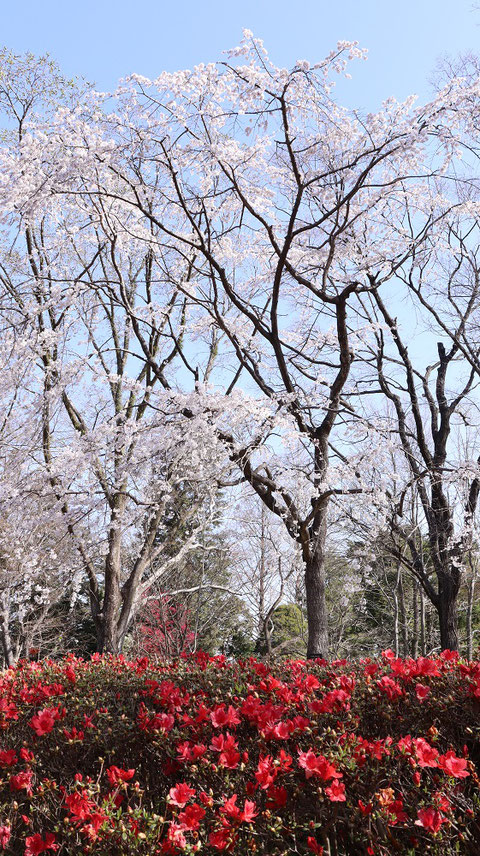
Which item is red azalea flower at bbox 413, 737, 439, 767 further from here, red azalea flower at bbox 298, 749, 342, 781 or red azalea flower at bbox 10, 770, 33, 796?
red azalea flower at bbox 10, 770, 33, 796

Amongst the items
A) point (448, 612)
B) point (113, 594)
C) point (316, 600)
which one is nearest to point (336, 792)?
point (316, 600)

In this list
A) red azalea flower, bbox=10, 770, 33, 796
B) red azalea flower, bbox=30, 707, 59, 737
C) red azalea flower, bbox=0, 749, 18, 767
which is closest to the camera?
red azalea flower, bbox=10, 770, 33, 796

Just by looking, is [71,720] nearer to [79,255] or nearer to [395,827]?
[395,827]

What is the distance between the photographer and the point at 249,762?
2.55 m

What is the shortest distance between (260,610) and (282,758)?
50.8 feet

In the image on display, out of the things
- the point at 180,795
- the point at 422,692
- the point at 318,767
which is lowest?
the point at 180,795

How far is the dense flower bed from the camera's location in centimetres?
208

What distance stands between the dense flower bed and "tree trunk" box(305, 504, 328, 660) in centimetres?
310

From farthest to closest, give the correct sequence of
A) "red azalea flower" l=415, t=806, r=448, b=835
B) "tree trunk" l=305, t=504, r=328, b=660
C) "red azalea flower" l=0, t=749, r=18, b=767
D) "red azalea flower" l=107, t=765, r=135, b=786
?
1. "tree trunk" l=305, t=504, r=328, b=660
2. "red azalea flower" l=0, t=749, r=18, b=767
3. "red azalea flower" l=107, t=765, r=135, b=786
4. "red azalea flower" l=415, t=806, r=448, b=835

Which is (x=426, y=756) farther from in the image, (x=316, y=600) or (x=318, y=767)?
(x=316, y=600)

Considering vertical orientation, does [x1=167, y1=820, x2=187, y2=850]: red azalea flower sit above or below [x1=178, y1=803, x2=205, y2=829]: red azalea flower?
→ below

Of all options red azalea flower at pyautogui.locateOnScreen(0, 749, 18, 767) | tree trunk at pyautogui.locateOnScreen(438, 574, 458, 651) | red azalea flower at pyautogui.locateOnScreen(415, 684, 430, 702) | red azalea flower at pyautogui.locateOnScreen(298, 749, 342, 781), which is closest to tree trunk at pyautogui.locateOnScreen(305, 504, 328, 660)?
tree trunk at pyautogui.locateOnScreen(438, 574, 458, 651)

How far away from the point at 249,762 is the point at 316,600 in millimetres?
4395

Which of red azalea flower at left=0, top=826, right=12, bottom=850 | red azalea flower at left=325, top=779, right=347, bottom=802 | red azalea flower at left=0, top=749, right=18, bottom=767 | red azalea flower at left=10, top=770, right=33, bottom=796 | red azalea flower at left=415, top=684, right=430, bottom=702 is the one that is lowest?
red azalea flower at left=0, top=826, right=12, bottom=850
